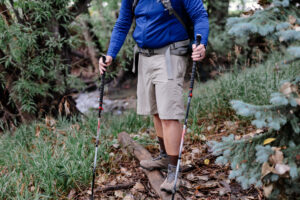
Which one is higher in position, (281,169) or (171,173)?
(281,169)

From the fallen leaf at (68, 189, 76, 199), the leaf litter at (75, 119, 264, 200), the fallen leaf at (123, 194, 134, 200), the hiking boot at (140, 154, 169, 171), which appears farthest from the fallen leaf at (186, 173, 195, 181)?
the fallen leaf at (68, 189, 76, 199)

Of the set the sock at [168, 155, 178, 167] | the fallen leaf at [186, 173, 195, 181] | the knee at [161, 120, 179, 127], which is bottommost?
the fallen leaf at [186, 173, 195, 181]

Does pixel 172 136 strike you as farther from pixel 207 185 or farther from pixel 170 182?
pixel 207 185

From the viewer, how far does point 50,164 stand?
3355 mm

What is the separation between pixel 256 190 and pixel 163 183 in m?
0.99

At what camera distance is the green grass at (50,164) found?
320cm

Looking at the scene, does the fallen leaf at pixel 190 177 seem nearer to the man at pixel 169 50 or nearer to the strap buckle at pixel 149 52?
the man at pixel 169 50

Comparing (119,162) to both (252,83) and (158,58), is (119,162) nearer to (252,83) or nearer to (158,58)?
(158,58)

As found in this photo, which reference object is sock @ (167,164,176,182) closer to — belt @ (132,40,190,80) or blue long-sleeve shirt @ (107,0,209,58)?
belt @ (132,40,190,80)

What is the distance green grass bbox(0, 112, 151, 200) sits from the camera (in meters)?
3.20

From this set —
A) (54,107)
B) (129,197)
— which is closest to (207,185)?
(129,197)

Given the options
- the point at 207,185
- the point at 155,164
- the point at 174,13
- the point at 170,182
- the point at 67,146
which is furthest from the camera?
the point at 67,146

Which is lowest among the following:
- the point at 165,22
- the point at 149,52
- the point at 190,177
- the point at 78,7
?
the point at 190,177

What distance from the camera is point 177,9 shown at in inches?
113
